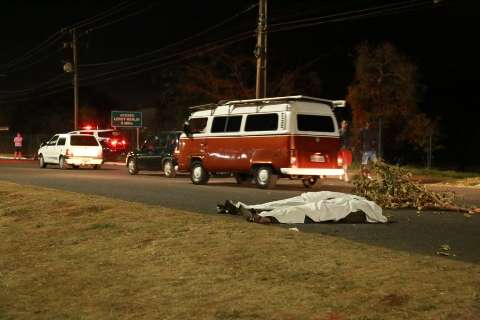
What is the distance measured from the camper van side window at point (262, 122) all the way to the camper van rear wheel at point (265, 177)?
1.09 m

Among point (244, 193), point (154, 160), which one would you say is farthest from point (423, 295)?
point (154, 160)

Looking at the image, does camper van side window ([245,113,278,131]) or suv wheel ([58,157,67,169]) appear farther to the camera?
suv wheel ([58,157,67,169])

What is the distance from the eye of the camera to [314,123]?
19281 mm

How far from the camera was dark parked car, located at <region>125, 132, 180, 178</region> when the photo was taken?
2552 cm

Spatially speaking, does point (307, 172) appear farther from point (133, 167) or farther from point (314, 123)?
point (133, 167)

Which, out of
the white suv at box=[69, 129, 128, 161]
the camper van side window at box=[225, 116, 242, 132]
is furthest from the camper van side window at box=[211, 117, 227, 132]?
the white suv at box=[69, 129, 128, 161]

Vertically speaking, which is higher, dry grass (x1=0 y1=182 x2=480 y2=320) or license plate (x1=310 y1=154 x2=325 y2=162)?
license plate (x1=310 y1=154 x2=325 y2=162)

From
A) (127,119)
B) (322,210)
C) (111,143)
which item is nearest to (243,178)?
(322,210)

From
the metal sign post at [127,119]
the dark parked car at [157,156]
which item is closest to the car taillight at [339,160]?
the dark parked car at [157,156]

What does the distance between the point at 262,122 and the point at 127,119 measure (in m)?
23.8

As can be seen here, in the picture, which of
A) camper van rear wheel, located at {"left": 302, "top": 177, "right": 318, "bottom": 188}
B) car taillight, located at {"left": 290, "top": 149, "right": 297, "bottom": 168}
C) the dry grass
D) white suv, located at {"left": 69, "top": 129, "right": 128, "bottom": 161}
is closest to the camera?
the dry grass

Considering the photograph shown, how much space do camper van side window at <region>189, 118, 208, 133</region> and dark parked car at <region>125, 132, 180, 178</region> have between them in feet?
11.1

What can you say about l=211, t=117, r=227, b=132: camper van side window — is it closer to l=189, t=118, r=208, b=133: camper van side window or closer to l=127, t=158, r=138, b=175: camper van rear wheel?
l=189, t=118, r=208, b=133: camper van side window

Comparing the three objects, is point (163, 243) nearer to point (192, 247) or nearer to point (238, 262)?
point (192, 247)
